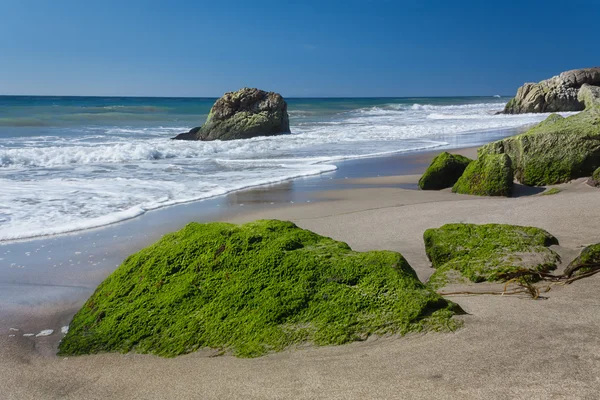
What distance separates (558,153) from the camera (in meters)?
8.30

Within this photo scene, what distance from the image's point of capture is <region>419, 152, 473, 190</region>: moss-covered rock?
8788mm

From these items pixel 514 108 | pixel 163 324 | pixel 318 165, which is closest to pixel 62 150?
pixel 318 165

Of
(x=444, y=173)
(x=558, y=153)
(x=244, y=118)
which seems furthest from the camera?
(x=244, y=118)

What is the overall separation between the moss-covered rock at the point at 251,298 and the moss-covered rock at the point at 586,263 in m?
1.10

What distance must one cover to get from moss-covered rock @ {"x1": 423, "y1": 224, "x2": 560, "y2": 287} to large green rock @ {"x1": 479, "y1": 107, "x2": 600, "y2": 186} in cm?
423

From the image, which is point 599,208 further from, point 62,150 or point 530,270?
point 62,150

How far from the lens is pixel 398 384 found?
2.33m

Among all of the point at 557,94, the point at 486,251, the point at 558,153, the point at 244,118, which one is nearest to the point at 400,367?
the point at 486,251

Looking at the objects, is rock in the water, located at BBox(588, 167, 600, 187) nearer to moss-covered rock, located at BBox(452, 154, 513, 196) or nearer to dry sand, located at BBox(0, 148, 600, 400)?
moss-covered rock, located at BBox(452, 154, 513, 196)

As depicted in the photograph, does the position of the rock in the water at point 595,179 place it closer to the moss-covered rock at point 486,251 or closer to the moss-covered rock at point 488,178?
the moss-covered rock at point 488,178

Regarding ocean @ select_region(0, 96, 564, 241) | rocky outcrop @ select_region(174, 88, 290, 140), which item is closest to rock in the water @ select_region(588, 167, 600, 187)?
ocean @ select_region(0, 96, 564, 241)

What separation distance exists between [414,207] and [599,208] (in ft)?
6.82

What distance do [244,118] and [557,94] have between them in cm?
2973

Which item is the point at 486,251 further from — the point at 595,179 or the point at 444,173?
the point at 444,173
